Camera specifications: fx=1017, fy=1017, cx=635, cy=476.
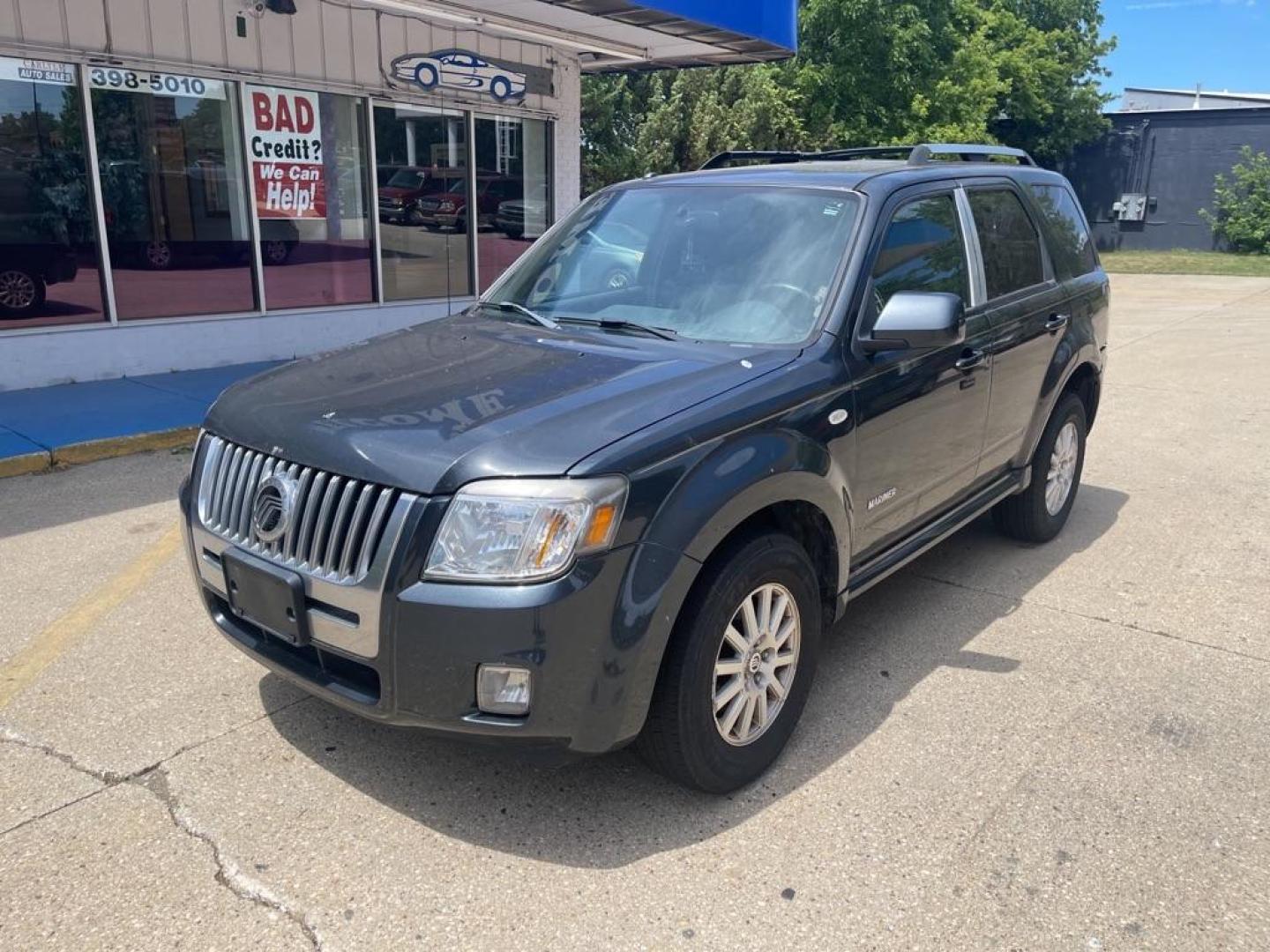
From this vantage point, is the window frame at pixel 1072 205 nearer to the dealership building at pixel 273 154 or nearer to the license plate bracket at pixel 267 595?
the license plate bracket at pixel 267 595

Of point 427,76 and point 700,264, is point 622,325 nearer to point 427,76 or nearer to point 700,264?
point 700,264

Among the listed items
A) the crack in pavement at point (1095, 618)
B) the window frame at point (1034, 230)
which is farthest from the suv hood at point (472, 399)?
the crack in pavement at point (1095, 618)

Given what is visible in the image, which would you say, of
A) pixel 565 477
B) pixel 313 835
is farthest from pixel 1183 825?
pixel 313 835

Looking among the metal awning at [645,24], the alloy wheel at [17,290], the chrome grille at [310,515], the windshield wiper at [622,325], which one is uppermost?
the metal awning at [645,24]

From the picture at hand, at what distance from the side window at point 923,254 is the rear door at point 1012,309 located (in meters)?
0.21

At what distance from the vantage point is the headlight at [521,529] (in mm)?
2551

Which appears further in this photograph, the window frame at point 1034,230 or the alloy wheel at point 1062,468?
the alloy wheel at point 1062,468

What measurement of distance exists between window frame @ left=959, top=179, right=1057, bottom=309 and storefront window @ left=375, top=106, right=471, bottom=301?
735cm

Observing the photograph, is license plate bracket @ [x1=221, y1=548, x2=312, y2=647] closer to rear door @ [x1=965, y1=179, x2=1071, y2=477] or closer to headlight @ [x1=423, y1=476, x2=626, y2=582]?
headlight @ [x1=423, y1=476, x2=626, y2=582]

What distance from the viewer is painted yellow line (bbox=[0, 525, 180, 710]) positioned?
3848 mm

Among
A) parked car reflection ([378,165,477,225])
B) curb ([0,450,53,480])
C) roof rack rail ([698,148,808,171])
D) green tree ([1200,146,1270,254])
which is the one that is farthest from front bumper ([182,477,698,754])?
green tree ([1200,146,1270,254])

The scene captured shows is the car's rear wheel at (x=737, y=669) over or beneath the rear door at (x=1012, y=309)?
beneath

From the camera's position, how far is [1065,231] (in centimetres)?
532

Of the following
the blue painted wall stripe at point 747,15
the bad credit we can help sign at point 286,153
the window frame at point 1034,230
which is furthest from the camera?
the bad credit we can help sign at point 286,153
